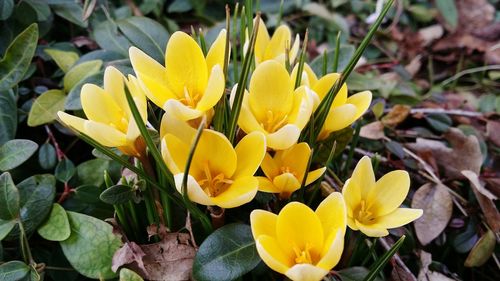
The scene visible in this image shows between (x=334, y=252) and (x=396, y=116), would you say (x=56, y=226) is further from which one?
(x=396, y=116)

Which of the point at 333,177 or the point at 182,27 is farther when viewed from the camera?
the point at 182,27

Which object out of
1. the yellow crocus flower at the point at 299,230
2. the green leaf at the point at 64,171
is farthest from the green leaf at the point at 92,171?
the yellow crocus flower at the point at 299,230

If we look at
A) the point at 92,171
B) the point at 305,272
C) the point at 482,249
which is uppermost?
the point at 305,272

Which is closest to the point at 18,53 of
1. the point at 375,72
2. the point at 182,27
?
the point at 182,27

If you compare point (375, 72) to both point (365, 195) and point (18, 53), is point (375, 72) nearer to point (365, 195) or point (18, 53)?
point (365, 195)

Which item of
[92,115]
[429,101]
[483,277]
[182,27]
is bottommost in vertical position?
[483,277]

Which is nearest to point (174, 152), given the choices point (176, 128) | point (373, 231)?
point (176, 128)

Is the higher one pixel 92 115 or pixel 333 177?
pixel 92 115
